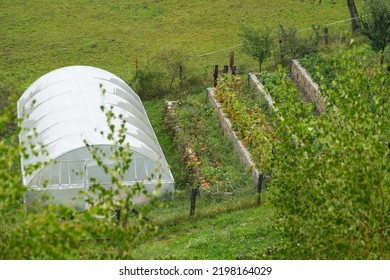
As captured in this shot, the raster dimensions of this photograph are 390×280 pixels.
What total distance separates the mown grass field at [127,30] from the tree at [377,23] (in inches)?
243

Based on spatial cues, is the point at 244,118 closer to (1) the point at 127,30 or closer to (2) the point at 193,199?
(2) the point at 193,199

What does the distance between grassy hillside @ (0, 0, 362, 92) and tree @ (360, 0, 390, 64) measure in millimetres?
8376

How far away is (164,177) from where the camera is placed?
75.7 ft

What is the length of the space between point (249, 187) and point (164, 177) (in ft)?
8.26

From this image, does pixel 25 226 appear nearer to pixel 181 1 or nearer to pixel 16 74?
pixel 16 74

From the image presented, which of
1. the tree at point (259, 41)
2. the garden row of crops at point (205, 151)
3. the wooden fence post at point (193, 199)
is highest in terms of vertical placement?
the tree at point (259, 41)

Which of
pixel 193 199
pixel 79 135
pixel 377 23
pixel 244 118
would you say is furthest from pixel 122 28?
pixel 193 199

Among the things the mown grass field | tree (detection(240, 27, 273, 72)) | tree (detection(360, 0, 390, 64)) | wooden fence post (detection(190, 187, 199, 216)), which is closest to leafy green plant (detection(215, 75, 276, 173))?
the mown grass field

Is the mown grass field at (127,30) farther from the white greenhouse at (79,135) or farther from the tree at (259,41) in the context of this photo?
the white greenhouse at (79,135)

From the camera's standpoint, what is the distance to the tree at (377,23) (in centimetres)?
2909

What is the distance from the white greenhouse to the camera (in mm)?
22328

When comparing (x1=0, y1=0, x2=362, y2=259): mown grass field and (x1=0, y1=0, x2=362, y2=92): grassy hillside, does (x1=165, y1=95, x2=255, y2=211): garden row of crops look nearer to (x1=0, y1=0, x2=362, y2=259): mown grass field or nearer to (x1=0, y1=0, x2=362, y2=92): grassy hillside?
(x1=0, y1=0, x2=362, y2=259): mown grass field

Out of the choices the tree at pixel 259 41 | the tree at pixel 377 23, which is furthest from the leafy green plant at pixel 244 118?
the tree at pixel 377 23

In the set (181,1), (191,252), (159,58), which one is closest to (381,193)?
(191,252)
